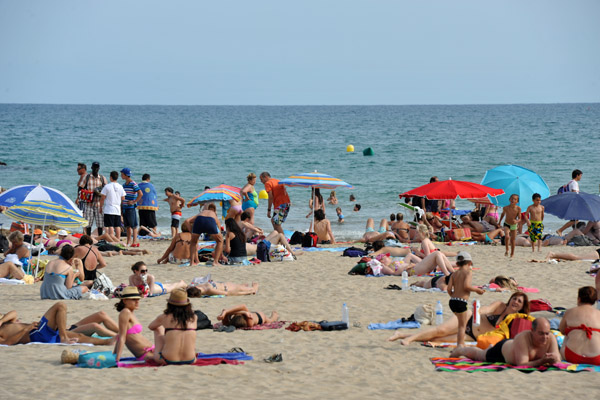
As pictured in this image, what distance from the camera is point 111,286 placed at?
10.2 m

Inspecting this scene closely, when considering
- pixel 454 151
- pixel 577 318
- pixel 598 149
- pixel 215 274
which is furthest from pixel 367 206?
pixel 598 149

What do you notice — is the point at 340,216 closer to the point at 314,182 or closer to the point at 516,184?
the point at 314,182

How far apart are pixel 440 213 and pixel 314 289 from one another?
7.52 metres

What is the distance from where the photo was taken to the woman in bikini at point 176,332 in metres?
6.54

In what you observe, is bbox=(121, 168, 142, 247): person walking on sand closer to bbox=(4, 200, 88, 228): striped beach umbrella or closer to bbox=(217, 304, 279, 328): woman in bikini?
bbox=(4, 200, 88, 228): striped beach umbrella

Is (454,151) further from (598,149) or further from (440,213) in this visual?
(440,213)

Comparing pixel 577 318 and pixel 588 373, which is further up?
pixel 577 318

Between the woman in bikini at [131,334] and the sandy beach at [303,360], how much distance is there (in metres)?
0.29

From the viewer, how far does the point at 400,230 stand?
1589cm

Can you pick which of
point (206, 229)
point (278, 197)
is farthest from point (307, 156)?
point (206, 229)

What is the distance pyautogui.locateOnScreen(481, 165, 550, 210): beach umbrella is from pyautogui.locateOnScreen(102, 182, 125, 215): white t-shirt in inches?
310

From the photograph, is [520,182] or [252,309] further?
[520,182]

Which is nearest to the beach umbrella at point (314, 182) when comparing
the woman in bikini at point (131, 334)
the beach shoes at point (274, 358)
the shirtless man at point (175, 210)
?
the shirtless man at point (175, 210)

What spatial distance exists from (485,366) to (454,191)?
28.6 ft
